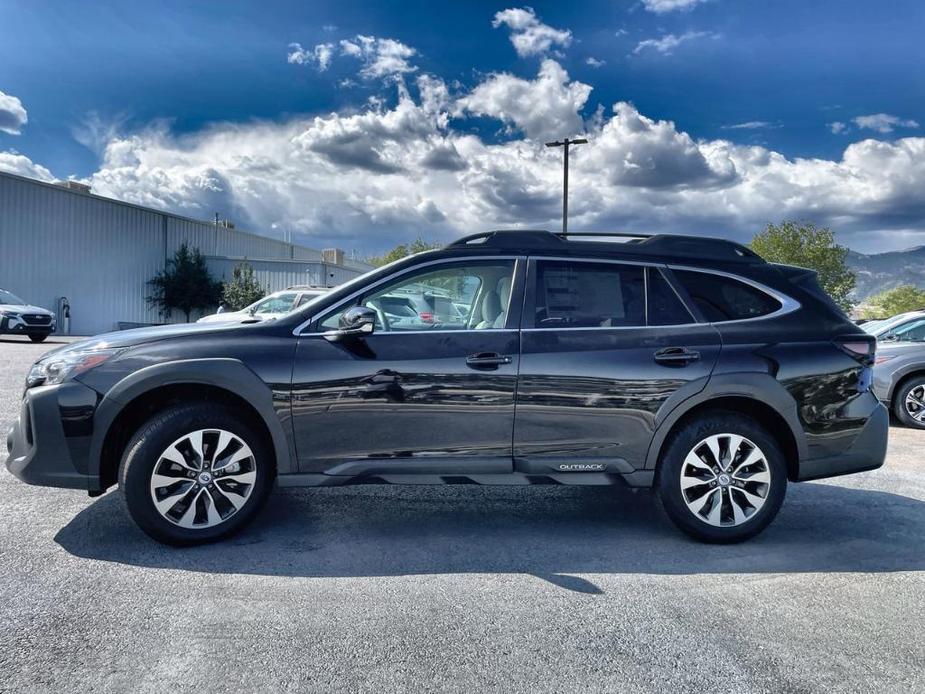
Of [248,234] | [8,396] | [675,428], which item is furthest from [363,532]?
[248,234]

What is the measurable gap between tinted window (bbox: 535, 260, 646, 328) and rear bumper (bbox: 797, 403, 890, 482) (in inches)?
55.0

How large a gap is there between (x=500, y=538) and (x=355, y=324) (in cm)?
157

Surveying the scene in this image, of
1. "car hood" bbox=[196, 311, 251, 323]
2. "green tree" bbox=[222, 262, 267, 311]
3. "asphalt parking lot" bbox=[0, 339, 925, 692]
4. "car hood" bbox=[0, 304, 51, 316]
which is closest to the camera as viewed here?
"asphalt parking lot" bbox=[0, 339, 925, 692]

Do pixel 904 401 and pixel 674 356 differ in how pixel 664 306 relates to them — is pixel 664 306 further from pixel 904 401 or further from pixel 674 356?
pixel 904 401

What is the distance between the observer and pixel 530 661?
8.20 feet

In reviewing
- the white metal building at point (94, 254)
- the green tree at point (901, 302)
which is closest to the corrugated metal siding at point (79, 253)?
the white metal building at point (94, 254)

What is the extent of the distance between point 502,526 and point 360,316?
1.65 metres

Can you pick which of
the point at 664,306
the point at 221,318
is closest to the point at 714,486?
the point at 664,306

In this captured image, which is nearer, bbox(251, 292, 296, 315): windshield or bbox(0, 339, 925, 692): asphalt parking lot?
bbox(0, 339, 925, 692): asphalt parking lot

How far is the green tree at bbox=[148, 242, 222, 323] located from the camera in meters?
36.6

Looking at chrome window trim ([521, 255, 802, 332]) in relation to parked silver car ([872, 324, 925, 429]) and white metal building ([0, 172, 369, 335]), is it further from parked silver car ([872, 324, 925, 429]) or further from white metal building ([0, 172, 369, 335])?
white metal building ([0, 172, 369, 335])

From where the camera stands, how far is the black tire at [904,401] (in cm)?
815

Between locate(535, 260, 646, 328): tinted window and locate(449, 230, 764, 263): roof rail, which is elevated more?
locate(449, 230, 764, 263): roof rail

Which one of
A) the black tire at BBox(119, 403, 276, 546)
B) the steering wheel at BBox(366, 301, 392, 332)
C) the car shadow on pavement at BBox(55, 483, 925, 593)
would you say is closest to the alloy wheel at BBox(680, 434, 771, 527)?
the car shadow on pavement at BBox(55, 483, 925, 593)
